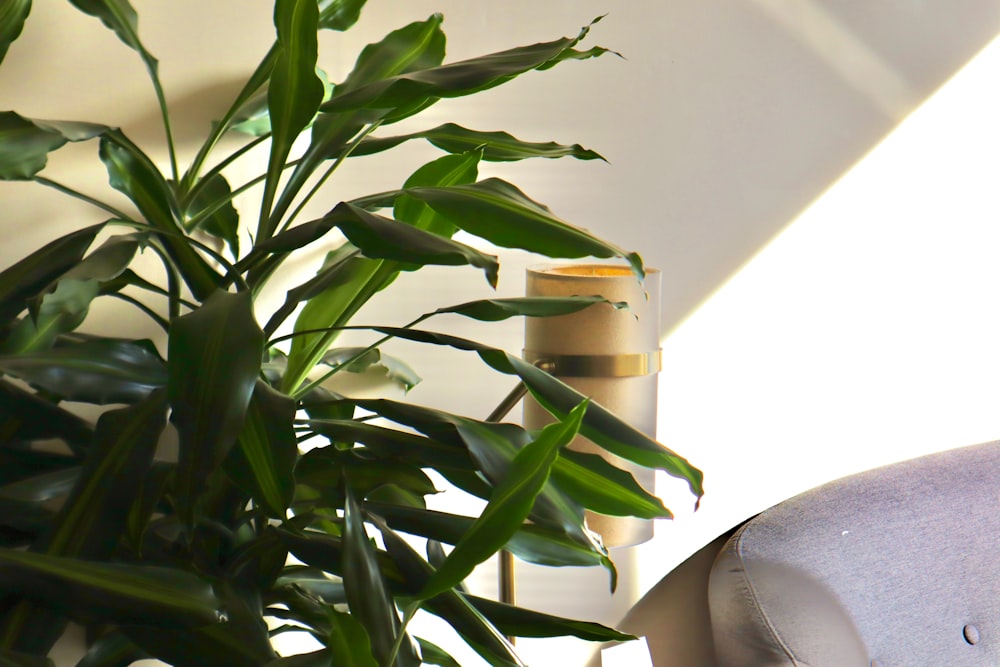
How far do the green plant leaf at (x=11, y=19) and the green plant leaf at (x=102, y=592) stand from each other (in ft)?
1.94

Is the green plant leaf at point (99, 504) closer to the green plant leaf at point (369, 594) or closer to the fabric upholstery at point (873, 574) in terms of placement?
the green plant leaf at point (369, 594)

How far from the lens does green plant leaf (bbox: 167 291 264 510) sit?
0.54 meters

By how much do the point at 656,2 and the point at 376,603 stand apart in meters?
1.13

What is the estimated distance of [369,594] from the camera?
0.61 m

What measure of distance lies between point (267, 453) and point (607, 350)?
1.81 feet

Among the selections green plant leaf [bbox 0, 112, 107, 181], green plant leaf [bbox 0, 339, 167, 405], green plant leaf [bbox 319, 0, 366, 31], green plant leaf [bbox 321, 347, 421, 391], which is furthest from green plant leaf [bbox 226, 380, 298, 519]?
green plant leaf [bbox 319, 0, 366, 31]

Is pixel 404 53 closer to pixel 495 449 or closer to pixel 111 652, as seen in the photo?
pixel 495 449

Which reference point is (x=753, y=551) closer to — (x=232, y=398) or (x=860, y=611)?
(x=860, y=611)

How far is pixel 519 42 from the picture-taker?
135cm

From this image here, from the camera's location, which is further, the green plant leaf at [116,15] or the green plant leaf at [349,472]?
the green plant leaf at [116,15]

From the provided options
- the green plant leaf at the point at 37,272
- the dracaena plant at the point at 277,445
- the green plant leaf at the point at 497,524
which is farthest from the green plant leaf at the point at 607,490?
the green plant leaf at the point at 37,272

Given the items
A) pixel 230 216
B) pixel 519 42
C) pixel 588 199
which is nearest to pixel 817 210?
pixel 588 199

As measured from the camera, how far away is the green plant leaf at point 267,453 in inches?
24.0

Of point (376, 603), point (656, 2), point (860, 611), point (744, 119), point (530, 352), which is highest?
point (656, 2)
